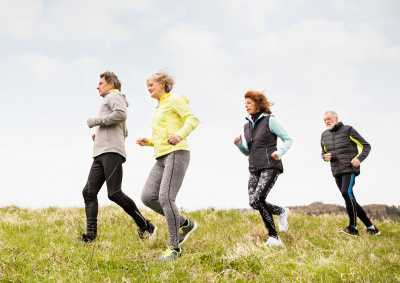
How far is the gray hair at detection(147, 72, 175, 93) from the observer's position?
4992mm

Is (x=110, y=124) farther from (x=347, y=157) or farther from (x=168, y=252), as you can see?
(x=347, y=157)

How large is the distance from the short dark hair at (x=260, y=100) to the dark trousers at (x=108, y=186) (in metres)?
2.37

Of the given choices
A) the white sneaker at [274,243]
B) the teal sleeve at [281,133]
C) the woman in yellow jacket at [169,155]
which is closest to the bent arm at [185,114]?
the woman in yellow jacket at [169,155]

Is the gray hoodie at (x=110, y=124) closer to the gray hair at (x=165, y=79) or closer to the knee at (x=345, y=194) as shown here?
the gray hair at (x=165, y=79)

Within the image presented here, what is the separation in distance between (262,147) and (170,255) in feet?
7.69

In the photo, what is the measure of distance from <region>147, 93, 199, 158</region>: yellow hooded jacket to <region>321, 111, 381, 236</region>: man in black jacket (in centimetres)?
446

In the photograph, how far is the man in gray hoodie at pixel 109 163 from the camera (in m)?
5.41

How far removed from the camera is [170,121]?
475 centimetres

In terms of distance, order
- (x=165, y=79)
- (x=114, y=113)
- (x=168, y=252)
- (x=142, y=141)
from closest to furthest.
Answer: (x=168, y=252)
(x=165, y=79)
(x=142, y=141)
(x=114, y=113)

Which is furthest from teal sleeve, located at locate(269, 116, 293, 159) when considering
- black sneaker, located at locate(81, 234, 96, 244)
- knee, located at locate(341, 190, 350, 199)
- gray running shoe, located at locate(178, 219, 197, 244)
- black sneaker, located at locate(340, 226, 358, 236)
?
black sneaker, located at locate(81, 234, 96, 244)

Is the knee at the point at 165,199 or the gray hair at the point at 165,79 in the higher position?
the gray hair at the point at 165,79

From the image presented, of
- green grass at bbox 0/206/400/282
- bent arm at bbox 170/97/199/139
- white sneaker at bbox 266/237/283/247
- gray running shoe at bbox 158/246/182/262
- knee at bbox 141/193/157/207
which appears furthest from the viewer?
white sneaker at bbox 266/237/283/247

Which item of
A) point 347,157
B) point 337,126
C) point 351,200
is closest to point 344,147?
point 347,157

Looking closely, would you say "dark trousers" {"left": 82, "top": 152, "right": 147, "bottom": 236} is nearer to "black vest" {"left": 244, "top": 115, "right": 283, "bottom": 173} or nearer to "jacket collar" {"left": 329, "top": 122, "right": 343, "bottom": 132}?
"black vest" {"left": 244, "top": 115, "right": 283, "bottom": 173}
